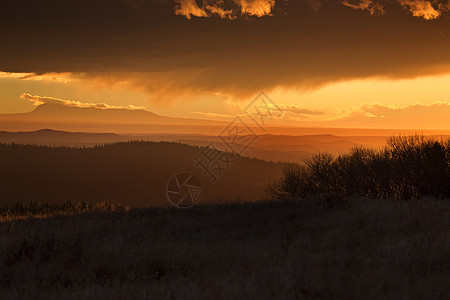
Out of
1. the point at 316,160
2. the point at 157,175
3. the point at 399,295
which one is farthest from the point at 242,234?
the point at 157,175

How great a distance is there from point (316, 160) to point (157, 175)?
172693 millimetres

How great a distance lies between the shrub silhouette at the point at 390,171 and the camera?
22391 millimetres

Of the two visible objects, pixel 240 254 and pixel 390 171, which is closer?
pixel 240 254

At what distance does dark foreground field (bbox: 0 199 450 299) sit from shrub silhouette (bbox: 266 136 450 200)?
623 cm

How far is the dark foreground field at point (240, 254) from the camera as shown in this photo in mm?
6445

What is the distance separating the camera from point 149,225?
1300 centimetres

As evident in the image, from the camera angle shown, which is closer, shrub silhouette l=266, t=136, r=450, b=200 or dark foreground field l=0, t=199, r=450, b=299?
dark foreground field l=0, t=199, r=450, b=299

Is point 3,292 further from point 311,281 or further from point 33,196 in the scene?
point 33,196

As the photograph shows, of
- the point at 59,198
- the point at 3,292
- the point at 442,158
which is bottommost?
the point at 59,198

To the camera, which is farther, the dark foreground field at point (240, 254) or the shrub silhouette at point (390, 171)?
the shrub silhouette at point (390, 171)

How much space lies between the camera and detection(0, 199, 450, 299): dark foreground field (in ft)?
21.1

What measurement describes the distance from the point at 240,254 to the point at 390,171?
58.7ft

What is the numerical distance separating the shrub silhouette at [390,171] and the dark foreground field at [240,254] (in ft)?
20.5

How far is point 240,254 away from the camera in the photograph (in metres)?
8.97
